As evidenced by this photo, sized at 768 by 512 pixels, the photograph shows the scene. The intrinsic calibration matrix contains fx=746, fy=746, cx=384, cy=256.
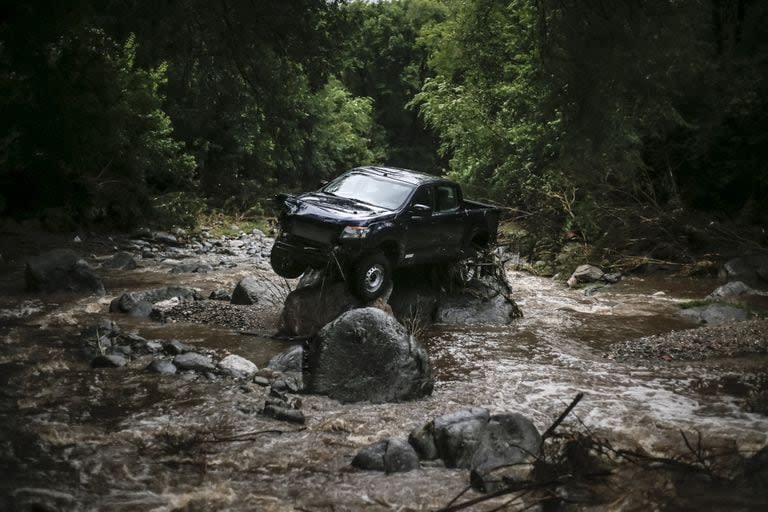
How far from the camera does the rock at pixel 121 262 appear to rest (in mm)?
16094

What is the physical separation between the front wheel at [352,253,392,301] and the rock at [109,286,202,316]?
11.7 feet

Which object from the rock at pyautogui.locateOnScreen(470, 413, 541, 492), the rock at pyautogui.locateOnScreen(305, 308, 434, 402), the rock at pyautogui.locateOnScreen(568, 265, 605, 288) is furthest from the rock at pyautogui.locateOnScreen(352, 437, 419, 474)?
the rock at pyautogui.locateOnScreen(568, 265, 605, 288)

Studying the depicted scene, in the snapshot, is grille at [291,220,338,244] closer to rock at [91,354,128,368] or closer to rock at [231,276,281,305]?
rock at [231,276,281,305]

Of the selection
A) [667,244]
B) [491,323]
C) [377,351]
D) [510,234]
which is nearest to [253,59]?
[377,351]

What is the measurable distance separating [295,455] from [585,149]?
186 inches

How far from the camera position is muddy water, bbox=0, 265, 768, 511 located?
235 inches

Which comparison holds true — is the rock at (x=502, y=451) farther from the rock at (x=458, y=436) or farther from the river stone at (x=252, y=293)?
the river stone at (x=252, y=293)

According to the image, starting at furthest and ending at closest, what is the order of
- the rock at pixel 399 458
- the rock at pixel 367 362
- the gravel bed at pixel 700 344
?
the gravel bed at pixel 700 344, the rock at pixel 367 362, the rock at pixel 399 458

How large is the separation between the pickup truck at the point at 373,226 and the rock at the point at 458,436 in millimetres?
3938

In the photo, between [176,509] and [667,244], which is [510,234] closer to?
[667,244]

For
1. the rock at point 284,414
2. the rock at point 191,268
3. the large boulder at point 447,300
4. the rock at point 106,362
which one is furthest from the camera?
the rock at point 191,268

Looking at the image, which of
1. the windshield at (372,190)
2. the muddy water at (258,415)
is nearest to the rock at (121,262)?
the muddy water at (258,415)

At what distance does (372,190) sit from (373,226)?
4.20ft

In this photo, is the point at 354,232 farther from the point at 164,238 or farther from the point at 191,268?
the point at 164,238
